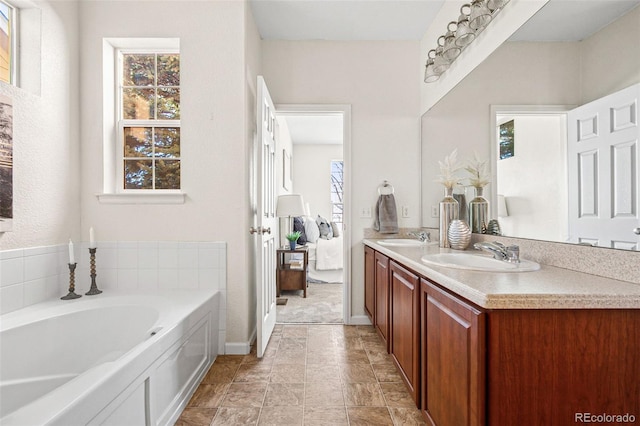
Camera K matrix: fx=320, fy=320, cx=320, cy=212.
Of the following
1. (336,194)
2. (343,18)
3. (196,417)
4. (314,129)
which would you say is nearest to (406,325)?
(196,417)

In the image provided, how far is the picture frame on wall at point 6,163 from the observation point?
5.52 ft

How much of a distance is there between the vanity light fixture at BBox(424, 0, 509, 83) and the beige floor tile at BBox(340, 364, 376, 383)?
221 cm

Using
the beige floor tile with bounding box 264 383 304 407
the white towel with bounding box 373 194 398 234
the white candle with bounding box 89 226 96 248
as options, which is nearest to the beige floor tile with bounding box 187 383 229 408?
the beige floor tile with bounding box 264 383 304 407

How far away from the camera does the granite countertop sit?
850mm

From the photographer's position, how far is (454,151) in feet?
7.54

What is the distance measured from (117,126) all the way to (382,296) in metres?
2.31

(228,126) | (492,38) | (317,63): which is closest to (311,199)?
(317,63)

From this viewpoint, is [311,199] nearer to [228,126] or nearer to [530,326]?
[228,126]

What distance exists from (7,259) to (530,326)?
95.2 inches

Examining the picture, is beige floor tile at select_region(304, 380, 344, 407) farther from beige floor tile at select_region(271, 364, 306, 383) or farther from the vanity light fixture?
the vanity light fixture

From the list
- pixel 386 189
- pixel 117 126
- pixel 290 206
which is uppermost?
pixel 117 126

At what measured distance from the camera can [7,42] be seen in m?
1.85

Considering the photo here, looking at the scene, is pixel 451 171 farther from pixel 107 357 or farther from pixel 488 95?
pixel 107 357

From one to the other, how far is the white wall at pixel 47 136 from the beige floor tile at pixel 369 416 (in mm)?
2036
